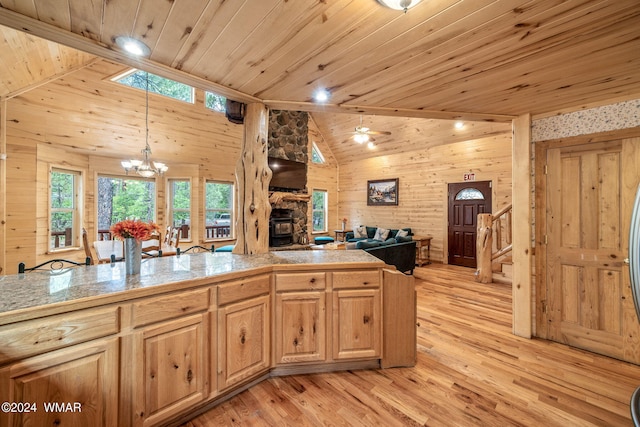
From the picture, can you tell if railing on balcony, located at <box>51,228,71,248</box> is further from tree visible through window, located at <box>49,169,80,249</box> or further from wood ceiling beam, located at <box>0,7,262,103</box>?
wood ceiling beam, located at <box>0,7,262,103</box>

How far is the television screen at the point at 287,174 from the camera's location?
18.5 feet

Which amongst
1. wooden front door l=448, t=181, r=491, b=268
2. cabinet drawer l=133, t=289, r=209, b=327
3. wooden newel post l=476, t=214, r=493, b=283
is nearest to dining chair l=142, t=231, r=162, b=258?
cabinet drawer l=133, t=289, r=209, b=327

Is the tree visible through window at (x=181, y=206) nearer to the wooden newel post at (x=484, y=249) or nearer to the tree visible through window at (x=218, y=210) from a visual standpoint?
the tree visible through window at (x=218, y=210)

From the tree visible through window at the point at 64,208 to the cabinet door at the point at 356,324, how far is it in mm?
5337

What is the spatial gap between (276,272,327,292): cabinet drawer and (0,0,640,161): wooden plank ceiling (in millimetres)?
1547

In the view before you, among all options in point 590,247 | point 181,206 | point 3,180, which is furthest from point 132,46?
point 181,206

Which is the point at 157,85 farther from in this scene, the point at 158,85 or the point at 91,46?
the point at 91,46

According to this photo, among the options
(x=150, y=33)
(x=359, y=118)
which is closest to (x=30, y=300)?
(x=150, y=33)

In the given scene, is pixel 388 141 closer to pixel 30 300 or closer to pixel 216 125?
pixel 216 125

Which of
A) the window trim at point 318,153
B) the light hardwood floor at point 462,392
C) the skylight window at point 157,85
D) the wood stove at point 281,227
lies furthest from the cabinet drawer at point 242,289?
the window trim at point 318,153

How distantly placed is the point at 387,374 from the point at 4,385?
2249 millimetres

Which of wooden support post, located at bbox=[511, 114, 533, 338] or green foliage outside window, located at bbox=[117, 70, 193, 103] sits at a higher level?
green foliage outside window, located at bbox=[117, 70, 193, 103]

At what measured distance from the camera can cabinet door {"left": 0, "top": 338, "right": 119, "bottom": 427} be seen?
3.70 ft

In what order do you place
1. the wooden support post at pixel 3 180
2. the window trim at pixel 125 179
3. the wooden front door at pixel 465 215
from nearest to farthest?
the wooden support post at pixel 3 180
the window trim at pixel 125 179
the wooden front door at pixel 465 215
